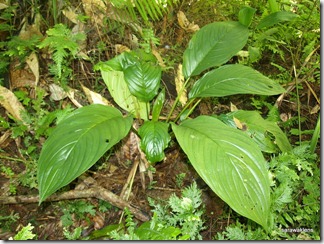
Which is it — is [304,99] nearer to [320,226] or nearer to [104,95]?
[320,226]

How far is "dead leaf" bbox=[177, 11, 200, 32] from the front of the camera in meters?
2.55

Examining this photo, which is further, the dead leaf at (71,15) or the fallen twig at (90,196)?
the dead leaf at (71,15)

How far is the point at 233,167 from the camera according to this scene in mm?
1430

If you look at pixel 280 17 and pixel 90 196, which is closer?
pixel 90 196

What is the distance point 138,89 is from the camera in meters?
1.84

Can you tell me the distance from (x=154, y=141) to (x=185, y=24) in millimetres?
1291

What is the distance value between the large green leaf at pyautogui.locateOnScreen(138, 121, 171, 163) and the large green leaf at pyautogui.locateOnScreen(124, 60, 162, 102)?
0.25m

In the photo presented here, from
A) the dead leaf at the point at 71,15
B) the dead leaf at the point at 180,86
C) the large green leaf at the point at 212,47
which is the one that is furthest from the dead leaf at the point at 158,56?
the dead leaf at the point at 71,15

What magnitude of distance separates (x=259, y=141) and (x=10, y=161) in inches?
54.3

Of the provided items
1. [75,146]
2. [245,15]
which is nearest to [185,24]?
[245,15]

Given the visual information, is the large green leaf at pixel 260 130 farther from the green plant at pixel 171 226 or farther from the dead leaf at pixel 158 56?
the dead leaf at pixel 158 56

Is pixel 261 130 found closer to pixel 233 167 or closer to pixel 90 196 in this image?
pixel 233 167

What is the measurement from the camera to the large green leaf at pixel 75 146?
4.48 feet

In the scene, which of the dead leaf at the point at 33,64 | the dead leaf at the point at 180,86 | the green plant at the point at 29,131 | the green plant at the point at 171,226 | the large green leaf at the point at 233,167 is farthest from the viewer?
the dead leaf at the point at 180,86
